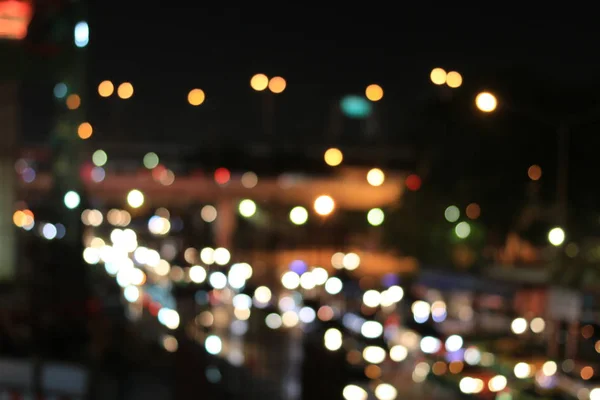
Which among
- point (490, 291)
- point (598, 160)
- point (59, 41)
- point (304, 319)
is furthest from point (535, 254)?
point (59, 41)

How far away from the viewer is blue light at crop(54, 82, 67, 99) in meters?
10.7

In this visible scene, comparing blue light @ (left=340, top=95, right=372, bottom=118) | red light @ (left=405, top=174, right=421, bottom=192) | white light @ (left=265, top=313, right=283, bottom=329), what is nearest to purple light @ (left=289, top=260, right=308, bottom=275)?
white light @ (left=265, top=313, right=283, bottom=329)

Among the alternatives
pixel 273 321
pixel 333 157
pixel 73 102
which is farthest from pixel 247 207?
pixel 273 321

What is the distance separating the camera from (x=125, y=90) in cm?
840

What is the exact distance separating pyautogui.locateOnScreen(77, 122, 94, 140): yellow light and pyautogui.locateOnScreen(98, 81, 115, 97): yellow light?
1.31 meters

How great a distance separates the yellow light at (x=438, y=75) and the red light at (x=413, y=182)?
8950mm

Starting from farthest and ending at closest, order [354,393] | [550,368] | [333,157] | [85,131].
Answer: [85,131] → [333,157] → [354,393] → [550,368]

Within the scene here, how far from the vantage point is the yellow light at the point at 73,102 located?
33.1 feet

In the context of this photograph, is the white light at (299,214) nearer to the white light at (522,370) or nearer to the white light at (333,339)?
the white light at (333,339)

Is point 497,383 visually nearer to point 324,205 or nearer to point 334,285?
point 324,205

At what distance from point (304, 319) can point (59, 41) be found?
6725 millimetres

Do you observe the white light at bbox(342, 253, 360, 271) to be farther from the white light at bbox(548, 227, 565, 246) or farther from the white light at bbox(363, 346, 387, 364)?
the white light at bbox(548, 227, 565, 246)

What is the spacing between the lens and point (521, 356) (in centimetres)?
1070

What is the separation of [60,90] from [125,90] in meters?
2.90
